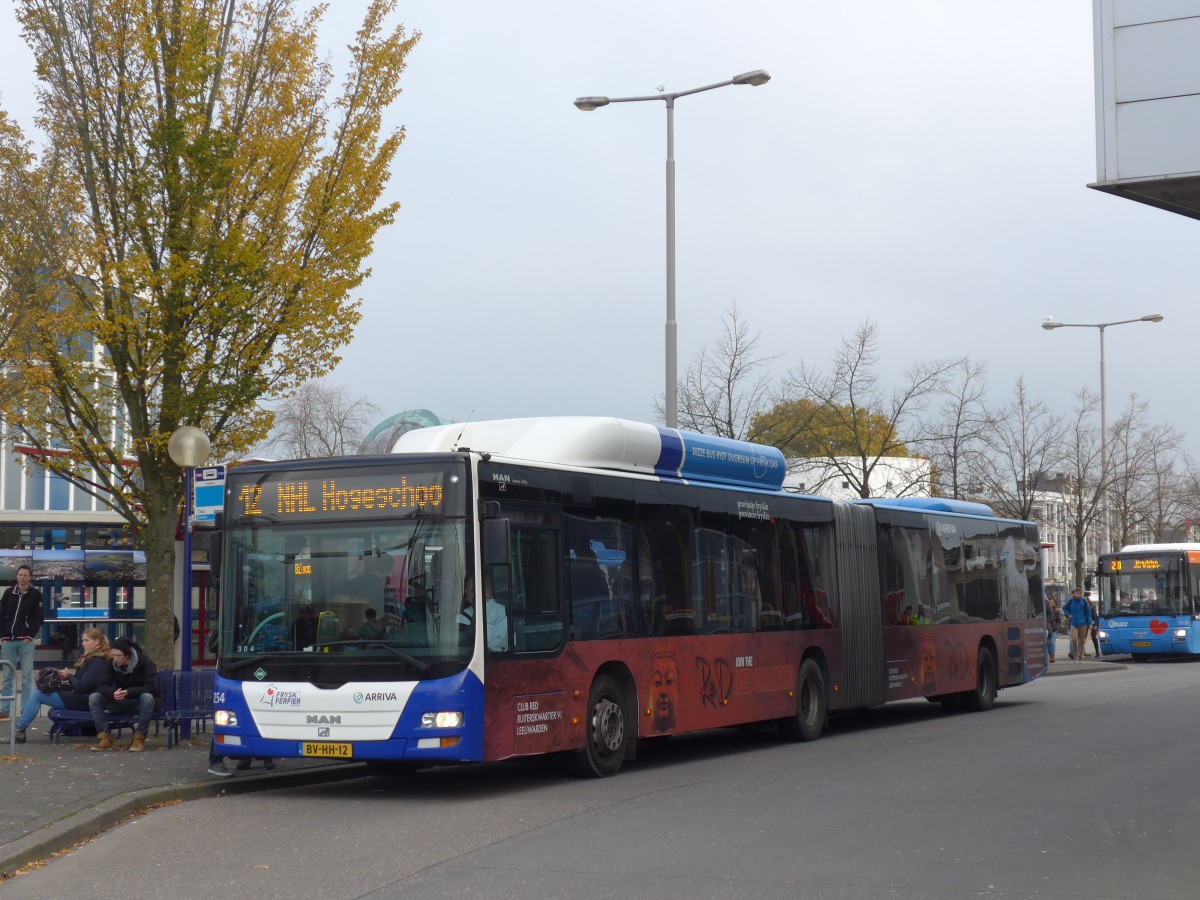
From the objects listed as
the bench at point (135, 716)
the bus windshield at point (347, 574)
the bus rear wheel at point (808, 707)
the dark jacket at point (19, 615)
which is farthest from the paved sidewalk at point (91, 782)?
the bus rear wheel at point (808, 707)

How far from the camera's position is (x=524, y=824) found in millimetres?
10656

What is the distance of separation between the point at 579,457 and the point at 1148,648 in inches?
1146

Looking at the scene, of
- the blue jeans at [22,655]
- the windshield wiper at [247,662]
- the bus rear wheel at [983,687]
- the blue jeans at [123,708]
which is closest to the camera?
the windshield wiper at [247,662]

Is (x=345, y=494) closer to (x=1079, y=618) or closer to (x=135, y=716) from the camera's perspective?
(x=135, y=716)

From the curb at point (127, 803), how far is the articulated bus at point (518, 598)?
1.41ft

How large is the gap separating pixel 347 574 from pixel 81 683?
15.5 feet

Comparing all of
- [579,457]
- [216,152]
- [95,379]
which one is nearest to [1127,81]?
[579,457]

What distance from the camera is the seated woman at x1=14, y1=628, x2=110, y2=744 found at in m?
15.5

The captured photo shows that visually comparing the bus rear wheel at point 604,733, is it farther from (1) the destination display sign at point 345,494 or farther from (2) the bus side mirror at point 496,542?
(1) the destination display sign at point 345,494

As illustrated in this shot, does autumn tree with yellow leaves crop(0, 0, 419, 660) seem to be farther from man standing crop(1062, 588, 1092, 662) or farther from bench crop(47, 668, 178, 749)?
man standing crop(1062, 588, 1092, 662)

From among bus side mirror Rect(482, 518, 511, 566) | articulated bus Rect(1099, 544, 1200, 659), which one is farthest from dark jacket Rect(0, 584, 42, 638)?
articulated bus Rect(1099, 544, 1200, 659)

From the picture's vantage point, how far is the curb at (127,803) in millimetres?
9398

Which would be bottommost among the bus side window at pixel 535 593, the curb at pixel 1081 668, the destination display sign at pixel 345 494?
the curb at pixel 1081 668

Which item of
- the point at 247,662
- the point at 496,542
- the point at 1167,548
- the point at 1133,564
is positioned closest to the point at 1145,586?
the point at 1133,564
